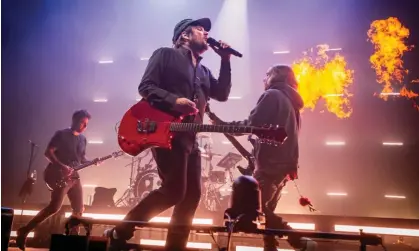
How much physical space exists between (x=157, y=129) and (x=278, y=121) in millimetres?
1502

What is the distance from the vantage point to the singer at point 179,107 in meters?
3.01

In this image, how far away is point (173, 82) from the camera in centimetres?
341

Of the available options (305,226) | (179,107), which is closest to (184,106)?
(179,107)

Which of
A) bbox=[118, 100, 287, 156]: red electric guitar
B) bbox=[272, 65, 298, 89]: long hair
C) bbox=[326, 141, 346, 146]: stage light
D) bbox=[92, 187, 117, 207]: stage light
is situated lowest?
bbox=[92, 187, 117, 207]: stage light

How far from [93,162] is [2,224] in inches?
195

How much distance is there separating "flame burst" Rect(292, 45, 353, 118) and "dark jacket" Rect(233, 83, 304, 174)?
545 cm

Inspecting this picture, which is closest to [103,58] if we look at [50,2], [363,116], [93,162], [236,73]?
[50,2]

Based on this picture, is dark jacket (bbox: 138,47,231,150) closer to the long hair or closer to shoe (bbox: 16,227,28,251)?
the long hair

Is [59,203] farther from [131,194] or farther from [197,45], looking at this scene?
[197,45]

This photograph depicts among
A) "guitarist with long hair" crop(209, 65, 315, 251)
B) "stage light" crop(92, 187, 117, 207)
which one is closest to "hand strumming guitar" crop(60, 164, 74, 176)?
"stage light" crop(92, 187, 117, 207)

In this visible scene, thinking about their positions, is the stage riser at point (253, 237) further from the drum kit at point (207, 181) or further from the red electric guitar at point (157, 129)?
the drum kit at point (207, 181)

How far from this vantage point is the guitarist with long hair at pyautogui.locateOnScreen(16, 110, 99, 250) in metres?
5.96

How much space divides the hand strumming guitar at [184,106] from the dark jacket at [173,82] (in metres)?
0.04

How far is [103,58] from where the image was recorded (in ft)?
36.1
